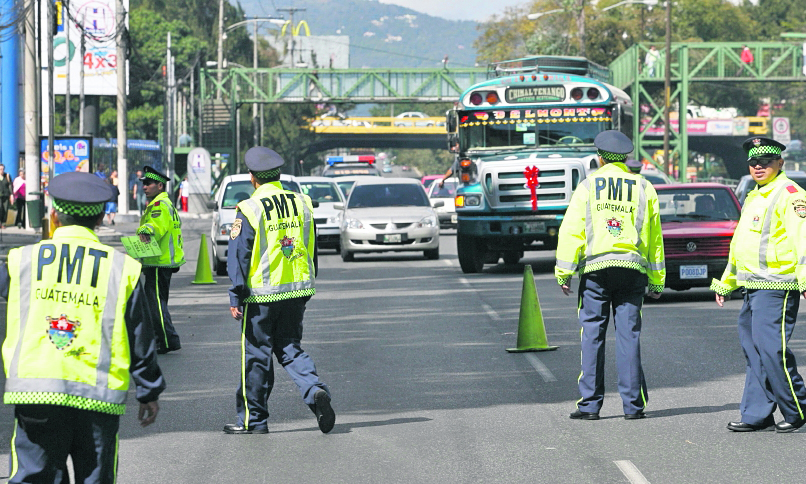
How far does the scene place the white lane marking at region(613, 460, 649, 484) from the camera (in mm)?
6805

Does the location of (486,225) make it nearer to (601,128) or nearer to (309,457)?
(601,128)

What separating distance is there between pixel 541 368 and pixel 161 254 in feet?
12.5

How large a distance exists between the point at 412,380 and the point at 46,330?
5.79 metres

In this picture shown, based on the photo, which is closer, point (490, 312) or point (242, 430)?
point (242, 430)

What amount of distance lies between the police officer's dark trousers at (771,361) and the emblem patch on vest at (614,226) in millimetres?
927

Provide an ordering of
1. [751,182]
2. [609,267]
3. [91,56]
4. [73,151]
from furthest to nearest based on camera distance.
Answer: [91,56], [73,151], [751,182], [609,267]

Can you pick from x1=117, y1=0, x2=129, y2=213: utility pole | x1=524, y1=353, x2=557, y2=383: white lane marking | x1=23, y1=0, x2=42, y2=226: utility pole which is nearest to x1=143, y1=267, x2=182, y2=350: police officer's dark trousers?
x1=524, y1=353, x2=557, y2=383: white lane marking

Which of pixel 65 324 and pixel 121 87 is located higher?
pixel 121 87

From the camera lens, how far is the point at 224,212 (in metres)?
22.3

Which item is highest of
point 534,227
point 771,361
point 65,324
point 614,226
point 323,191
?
point 323,191

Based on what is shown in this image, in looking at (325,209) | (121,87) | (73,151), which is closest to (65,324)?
(325,209)

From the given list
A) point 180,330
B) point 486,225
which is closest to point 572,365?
point 180,330

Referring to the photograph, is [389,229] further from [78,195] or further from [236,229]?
[78,195]

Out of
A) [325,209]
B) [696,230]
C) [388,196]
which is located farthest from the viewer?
[325,209]
